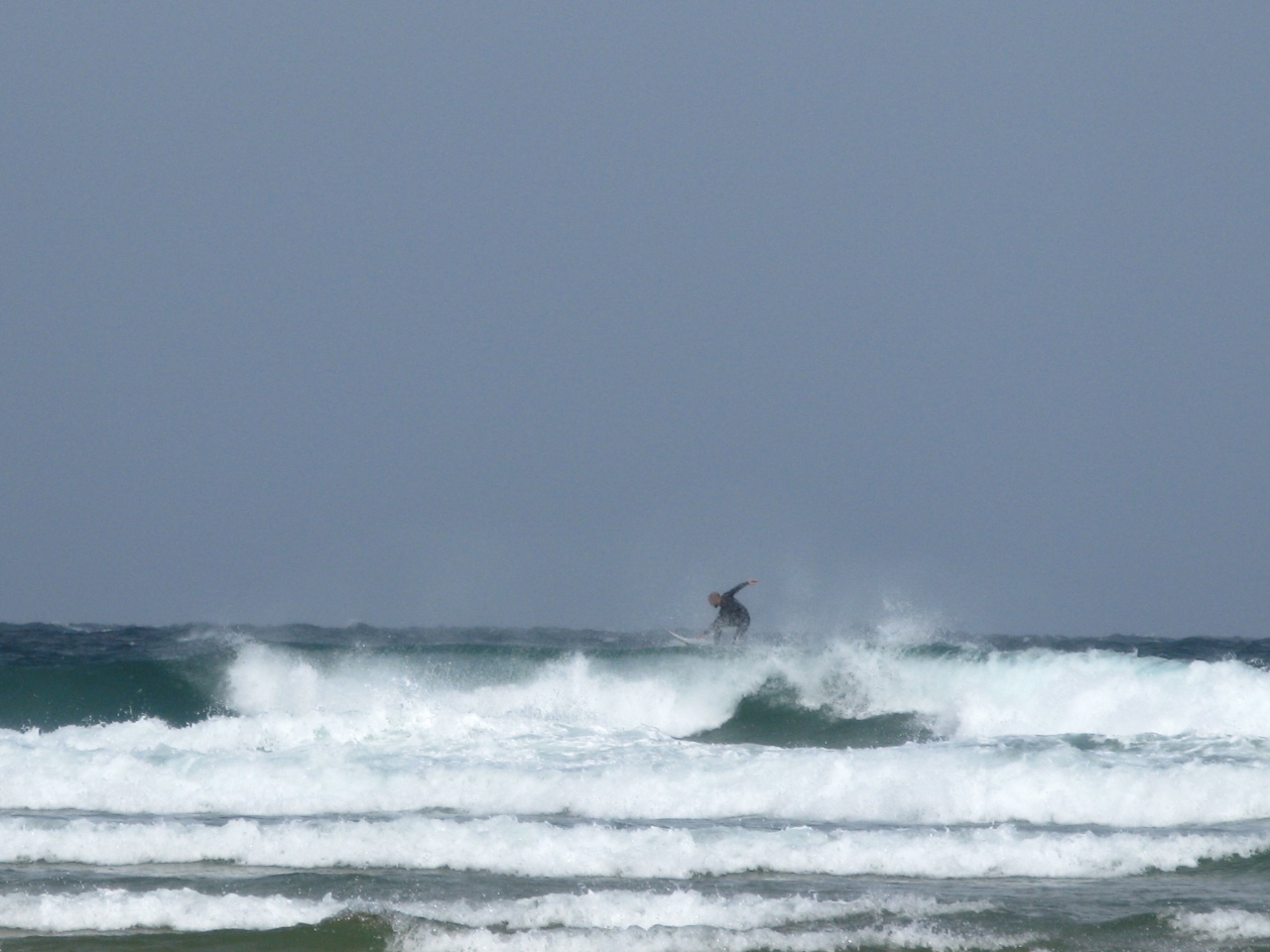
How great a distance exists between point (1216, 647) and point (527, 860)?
23.8 m

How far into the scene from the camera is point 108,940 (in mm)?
7445

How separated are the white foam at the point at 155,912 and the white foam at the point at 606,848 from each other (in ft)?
4.96

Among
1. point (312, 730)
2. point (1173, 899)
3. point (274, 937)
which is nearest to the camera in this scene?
point (274, 937)

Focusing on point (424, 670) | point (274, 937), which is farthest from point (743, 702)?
point (274, 937)

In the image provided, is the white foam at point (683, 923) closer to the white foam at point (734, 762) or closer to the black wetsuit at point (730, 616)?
the white foam at point (734, 762)

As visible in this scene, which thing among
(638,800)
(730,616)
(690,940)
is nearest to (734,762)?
(638,800)

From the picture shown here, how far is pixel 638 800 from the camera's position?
37.2 ft

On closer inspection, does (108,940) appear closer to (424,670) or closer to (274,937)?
(274,937)

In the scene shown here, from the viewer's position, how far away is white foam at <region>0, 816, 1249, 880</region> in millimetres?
9250

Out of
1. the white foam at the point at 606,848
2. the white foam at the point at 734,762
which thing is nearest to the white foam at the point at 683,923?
the white foam at the point at 606,848

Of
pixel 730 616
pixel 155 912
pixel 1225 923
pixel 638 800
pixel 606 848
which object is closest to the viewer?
pixel 1225 923

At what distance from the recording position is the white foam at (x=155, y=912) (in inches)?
301

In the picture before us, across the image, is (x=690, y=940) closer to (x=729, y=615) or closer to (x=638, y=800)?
(x=638, y=800)

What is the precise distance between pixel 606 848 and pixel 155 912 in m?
3.14
